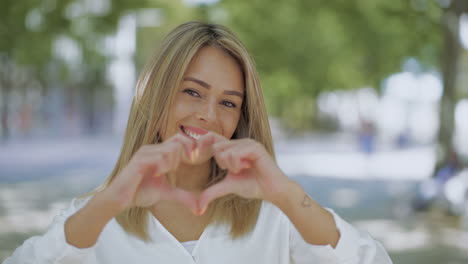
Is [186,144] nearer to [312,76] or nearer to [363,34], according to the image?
[363,34]

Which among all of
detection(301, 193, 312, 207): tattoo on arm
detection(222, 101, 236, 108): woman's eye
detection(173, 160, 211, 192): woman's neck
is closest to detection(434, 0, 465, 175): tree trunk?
detection(173, 160, 211, 192): woman's neck

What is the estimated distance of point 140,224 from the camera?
6.84 ft

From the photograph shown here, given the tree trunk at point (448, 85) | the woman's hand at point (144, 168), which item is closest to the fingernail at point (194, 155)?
the woman's hand at point (144, 168)

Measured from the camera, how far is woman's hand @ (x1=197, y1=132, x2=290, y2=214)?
1.53 meters

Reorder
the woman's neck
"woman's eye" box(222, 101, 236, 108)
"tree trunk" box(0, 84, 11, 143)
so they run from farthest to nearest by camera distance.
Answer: "tree trunk" box(0, 84, 11, 143), the woman's neck, "woman's eye" box(222, 101, 236, 108)

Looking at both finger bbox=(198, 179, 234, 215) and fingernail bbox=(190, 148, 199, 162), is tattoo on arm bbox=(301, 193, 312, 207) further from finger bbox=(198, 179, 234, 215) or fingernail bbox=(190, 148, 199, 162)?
fingernail bbox=(190, 148, 199, 162)

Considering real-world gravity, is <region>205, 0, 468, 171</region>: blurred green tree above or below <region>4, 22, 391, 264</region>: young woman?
above

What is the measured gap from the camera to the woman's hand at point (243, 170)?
1529mm

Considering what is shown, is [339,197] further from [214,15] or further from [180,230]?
[180,230]

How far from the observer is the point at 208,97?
209 cm

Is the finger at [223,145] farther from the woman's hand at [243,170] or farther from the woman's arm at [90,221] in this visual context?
the woman's arm at [90,221]

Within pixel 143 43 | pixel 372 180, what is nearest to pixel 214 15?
pixel 372 180

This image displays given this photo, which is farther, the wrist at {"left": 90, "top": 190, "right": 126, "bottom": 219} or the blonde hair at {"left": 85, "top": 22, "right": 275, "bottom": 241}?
the blonde hair at {"left": 85, "top": 22, "right": 275, "bottom": 241}

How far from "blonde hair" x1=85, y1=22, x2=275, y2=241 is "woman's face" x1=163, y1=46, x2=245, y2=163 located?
34 millimetres
